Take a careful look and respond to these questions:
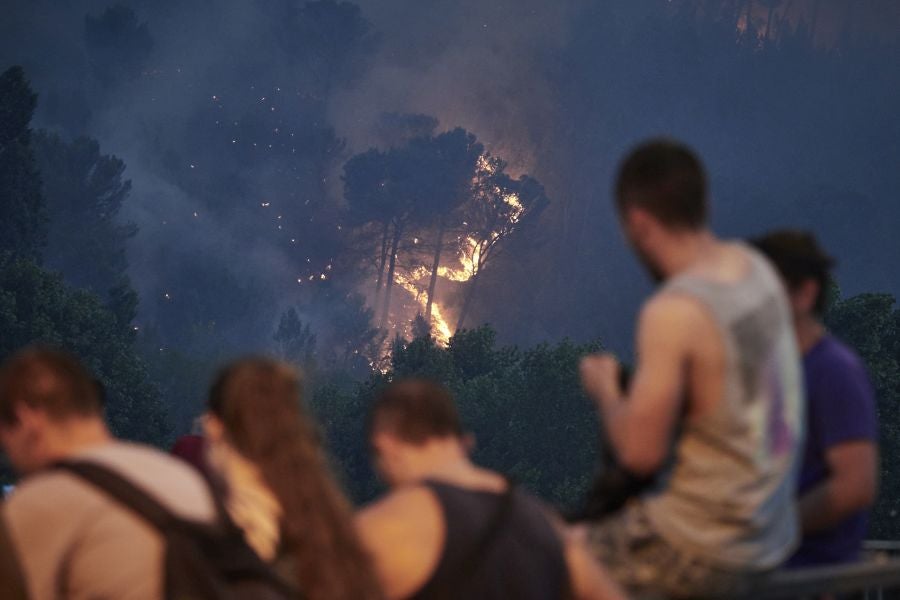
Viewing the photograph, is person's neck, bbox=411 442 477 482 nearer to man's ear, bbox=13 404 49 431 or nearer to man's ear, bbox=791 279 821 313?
man's ear, bbox=13 404 49 431

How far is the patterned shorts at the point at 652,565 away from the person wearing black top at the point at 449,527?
0.08 meters

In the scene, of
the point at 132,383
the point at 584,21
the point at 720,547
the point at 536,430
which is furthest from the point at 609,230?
the point at 720,547

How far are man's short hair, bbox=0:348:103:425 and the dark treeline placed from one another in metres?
106

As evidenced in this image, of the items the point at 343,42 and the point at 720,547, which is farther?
Result: the point at 343,42

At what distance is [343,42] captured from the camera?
169625 mm

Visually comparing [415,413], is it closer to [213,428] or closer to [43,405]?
[213,428]

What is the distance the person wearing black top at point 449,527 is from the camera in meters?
3.59

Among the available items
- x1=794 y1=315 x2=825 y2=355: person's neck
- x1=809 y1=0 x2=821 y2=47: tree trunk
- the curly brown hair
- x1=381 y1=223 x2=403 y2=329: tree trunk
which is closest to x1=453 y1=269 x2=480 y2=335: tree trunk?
x1=381 y1=223 x2=403 y2=329: tree trunk

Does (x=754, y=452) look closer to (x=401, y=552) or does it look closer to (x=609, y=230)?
(x=401, y=552)

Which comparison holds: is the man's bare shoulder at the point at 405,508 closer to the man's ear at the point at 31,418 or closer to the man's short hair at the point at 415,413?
the man's short hair at the point at 415,413

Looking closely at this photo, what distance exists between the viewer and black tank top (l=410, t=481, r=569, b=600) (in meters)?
3.59

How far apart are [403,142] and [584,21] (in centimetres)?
3405

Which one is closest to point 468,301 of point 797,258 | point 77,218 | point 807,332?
point 77,218

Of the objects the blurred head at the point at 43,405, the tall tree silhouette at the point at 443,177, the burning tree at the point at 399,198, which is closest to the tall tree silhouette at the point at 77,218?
the burning tree at the point at 399,198
